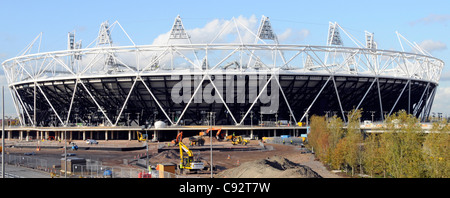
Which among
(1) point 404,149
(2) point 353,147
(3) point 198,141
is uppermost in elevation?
(1) point 404,149

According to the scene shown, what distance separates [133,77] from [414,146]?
55494 mm

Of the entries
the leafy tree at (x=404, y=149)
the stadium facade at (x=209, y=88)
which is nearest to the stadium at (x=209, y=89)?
the stadium facade at (x=209, y=88)

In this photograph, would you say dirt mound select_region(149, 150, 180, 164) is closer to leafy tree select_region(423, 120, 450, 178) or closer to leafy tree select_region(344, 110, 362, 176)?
leafy tree select_region(344, 110, 362, 176)

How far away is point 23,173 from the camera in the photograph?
128 feet

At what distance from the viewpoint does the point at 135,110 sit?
276ft

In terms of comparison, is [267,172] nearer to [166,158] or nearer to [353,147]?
[353,147]

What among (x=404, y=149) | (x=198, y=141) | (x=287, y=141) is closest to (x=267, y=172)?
(x=404, y=149)

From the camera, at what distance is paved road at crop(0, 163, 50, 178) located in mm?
37150

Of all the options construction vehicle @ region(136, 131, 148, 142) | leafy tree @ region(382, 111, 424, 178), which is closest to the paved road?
leafy tree @ region(382, 111, 424, 178)

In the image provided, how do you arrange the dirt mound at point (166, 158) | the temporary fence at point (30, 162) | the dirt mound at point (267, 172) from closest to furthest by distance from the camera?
the dirt mound at point (267, 172)
the temporary fence at point (30, 162)
the dirt mound at point (166, 158)

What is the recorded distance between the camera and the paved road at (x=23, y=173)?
3715 centimetres

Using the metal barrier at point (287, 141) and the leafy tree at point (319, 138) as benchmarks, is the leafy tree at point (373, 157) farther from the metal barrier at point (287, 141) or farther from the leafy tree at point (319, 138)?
the metal barrier at point (287, 141)
